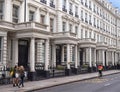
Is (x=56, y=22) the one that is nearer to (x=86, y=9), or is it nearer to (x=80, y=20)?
(x=80, y=20)

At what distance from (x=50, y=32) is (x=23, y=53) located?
415 cm

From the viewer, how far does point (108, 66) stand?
68.5 m

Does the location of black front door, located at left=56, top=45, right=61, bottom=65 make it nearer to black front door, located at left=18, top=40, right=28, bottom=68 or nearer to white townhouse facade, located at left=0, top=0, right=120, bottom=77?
white townhouse facade, located at left=0, top=0, right=120, bottom=77

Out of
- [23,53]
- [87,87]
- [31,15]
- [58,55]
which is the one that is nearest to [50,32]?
[31,15]

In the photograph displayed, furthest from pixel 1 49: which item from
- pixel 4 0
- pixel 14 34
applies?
pixel 4 0

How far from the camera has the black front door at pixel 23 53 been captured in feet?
110

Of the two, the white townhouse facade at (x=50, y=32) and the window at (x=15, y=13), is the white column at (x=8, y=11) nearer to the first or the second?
the white townhouse facade at (x=50, y=32)

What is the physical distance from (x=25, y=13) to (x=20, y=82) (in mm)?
12375

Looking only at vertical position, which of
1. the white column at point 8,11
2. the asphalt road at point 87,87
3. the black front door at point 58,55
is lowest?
the asphalt road at point 87,87

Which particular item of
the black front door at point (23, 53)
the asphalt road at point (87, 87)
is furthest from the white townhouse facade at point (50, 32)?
the asphalt road at point (87, 87)

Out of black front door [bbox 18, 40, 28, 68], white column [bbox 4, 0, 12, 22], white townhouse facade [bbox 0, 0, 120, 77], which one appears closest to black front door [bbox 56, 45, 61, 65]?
white townhouse facade [bbox 0, 0, 120, 77]

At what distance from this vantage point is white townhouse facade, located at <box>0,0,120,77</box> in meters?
29.7

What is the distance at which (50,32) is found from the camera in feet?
115

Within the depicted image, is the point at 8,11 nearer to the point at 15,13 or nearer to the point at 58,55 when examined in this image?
the point at 15,13
